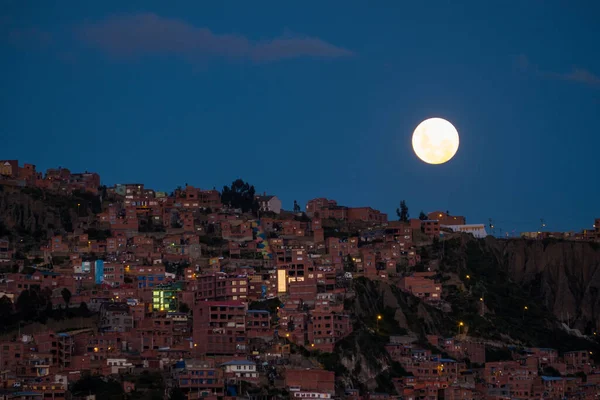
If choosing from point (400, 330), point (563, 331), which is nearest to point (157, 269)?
point (400, 330)

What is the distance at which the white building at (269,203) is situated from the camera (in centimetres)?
11012

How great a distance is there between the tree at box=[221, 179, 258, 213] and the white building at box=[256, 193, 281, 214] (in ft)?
2.26

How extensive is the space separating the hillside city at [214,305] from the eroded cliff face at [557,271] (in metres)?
3.74

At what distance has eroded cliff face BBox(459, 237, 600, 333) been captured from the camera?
10206 centimetres

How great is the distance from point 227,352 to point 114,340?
5508 mm

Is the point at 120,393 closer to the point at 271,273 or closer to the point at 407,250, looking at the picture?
the point at 271,273

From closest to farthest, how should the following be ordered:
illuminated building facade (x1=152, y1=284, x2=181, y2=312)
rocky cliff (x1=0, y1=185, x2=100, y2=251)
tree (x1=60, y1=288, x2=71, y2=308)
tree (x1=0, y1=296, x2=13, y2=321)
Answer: tree (x1=0, y1=296, x2=13, y2=321) < tree (x1=60, y1=288, x2=71, y2=308) < illuminated building facade (x1=152, y1=284, x2=181, y2=312) < rocky cliff (x1=0, y1=185, x2=100, y2=251)

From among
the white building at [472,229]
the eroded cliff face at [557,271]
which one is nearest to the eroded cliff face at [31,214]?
the eroded cliff face at [557,271]

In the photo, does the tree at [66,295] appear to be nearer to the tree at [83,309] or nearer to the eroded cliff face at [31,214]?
the tree at [83,309]

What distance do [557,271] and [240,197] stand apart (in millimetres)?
23032

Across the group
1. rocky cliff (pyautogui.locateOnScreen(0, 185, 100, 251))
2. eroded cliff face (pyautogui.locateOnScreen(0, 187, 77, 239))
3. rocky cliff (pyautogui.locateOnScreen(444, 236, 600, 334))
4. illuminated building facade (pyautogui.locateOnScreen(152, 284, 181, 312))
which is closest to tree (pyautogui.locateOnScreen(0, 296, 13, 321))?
illuminated building facade (pyautogui.locateOnScreen(152, 284, 181, 312))

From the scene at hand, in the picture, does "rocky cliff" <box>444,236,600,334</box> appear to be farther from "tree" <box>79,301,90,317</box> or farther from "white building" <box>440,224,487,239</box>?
"tree" <box>79,301,90,317</box>

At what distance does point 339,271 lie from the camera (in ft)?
290

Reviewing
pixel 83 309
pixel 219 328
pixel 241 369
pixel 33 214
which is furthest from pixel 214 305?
pixel 33 214
